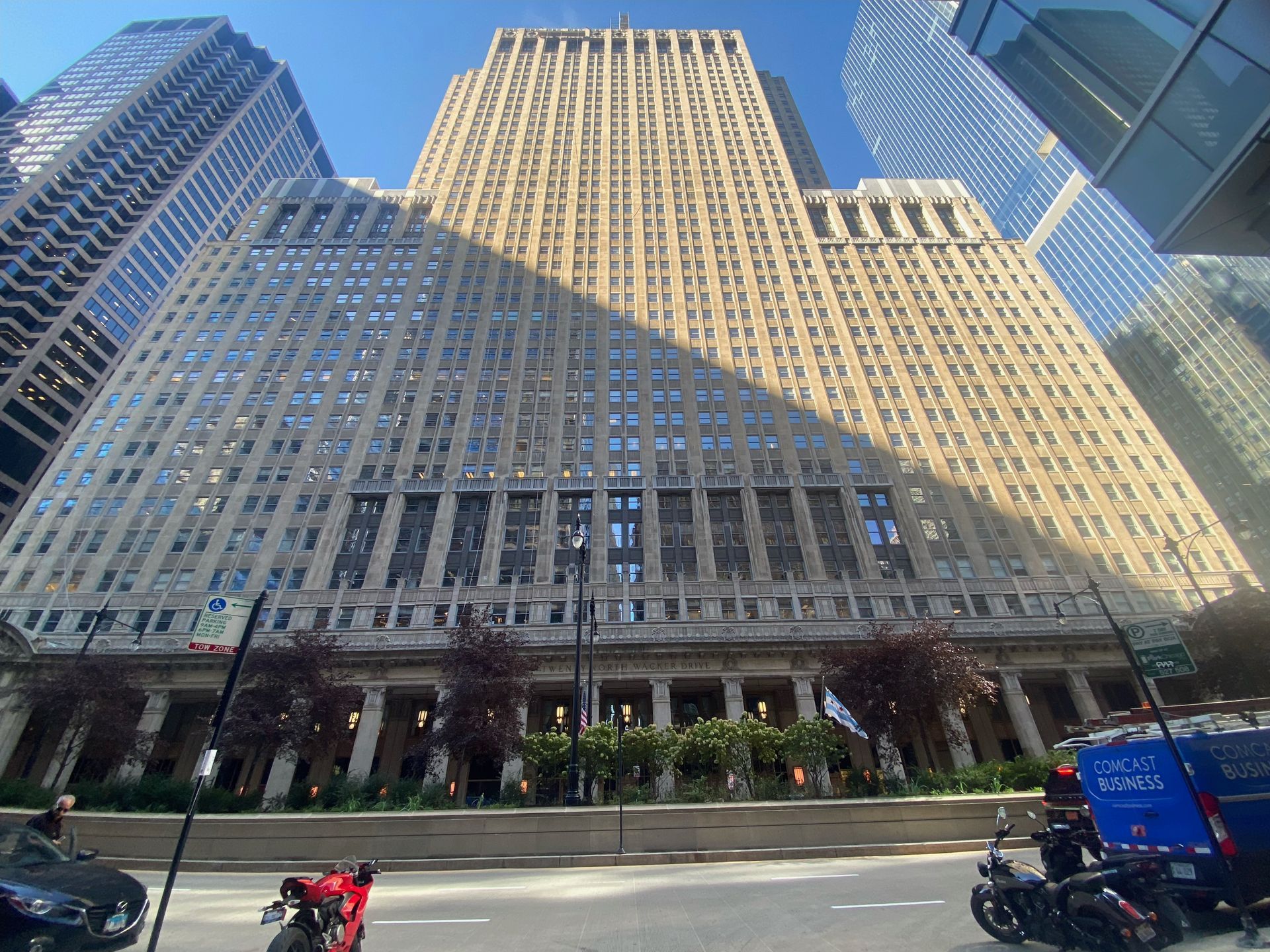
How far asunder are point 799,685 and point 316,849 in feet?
112

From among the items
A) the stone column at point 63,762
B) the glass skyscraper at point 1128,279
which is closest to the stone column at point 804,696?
the glass skyscraper at point 1128,279

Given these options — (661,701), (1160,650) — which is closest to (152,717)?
(661,701)

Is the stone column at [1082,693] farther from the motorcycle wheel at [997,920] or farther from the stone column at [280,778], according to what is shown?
the stone column at [280,778]

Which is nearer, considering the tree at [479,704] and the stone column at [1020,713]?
the tree at [479,704]

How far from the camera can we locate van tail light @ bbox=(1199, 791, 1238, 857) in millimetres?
8711

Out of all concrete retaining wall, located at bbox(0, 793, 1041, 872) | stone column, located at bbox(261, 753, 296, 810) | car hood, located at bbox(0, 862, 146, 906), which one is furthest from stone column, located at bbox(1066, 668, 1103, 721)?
stone column, located at bbox(261, 753, 296, 810)

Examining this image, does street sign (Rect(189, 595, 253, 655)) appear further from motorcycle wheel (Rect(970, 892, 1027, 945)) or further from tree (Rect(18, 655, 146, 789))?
tree (Rect(18, 655, 146, 789))

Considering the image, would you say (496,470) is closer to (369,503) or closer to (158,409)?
(369,503)

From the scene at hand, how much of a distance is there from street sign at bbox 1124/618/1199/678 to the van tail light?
5916mm

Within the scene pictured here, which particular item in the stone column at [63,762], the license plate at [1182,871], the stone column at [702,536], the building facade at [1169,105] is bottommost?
the license plate at [1182,871]

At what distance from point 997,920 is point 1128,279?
13186 centimetres

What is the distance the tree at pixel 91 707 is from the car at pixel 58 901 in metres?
33.5

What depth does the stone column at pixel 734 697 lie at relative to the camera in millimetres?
42375

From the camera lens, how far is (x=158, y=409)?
197 ft
